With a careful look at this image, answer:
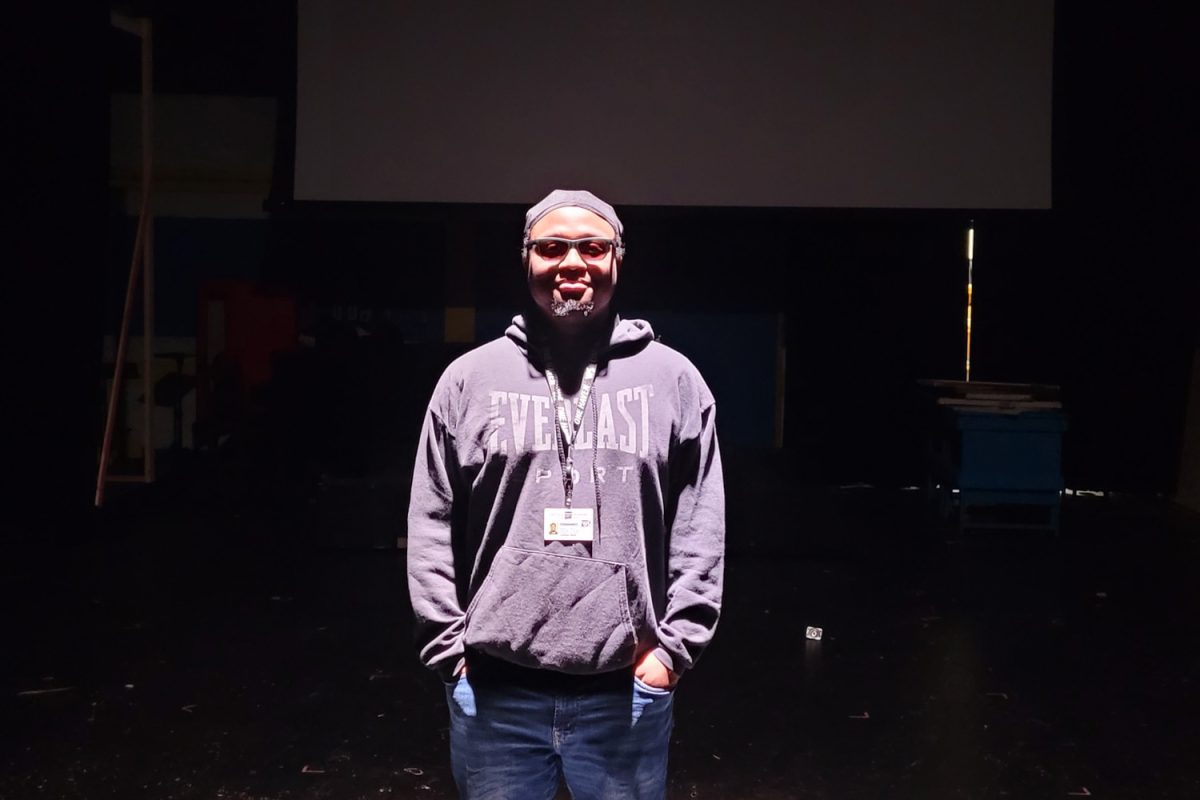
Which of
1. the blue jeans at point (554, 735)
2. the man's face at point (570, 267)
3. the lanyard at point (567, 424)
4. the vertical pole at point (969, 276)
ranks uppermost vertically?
the vertical pole at point (969, 276)

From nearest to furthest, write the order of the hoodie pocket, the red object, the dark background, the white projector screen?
the hoodie pocket → the white projector screen → the dark background → the red object

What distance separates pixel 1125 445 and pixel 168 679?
4828 mm

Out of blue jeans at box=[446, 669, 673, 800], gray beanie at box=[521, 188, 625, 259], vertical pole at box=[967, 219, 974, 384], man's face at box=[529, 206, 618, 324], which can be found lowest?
blue jeans at box=[446, 669, 673, 800]

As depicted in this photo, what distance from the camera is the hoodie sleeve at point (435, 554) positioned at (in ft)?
4.11

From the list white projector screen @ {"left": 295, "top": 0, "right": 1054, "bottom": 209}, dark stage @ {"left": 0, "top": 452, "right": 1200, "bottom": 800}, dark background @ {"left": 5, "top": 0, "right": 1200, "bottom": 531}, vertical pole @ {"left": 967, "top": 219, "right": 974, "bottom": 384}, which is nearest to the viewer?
dark stage @ {"left": 0, "top": 452, "right": 1200, "bottom": 800}

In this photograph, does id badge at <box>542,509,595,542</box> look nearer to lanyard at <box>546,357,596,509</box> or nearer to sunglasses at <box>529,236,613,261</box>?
lanyard at <box>546,357,596,509</box>

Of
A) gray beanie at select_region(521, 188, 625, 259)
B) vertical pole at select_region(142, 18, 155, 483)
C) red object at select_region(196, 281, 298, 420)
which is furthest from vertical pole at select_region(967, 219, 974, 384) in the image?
gray beanie at select_region(521, 188, 625, 259)

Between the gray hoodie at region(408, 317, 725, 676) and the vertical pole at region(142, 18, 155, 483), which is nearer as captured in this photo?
the gray hoodie at region(408, 317, 725, 676)

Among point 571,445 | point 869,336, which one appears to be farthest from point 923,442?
point 571,445

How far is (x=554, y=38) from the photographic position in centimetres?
468

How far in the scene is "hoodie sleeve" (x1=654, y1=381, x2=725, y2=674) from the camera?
1.26 metres

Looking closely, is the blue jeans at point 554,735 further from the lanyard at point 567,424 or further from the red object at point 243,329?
the red object at point 243,329

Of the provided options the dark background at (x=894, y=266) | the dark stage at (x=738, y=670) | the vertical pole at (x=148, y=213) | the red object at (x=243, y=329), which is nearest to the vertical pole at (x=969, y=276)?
the dark background at (x=894, y=266)

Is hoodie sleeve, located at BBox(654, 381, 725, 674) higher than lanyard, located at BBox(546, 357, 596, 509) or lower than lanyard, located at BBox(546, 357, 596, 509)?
lower
